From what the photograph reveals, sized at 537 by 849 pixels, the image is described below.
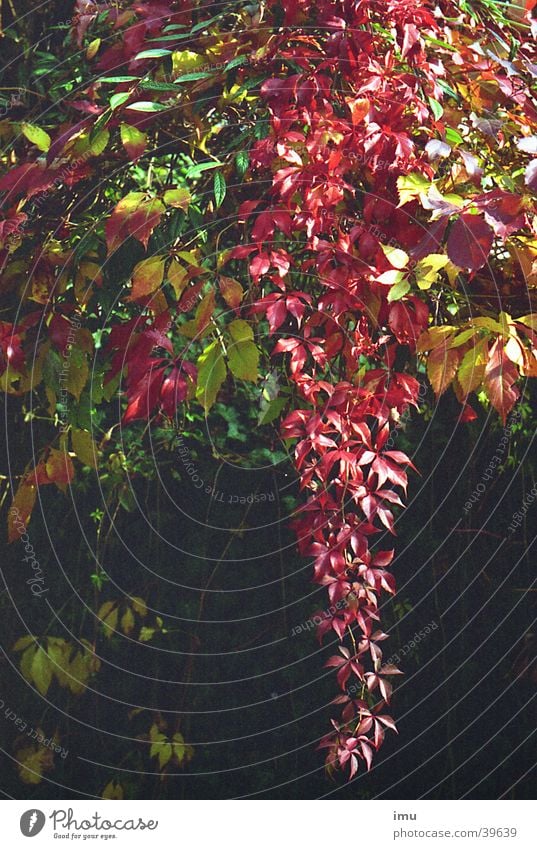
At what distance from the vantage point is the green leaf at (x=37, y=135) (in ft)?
4.25

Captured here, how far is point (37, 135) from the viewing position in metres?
1.30

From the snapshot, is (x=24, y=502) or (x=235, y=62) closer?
(x=235, y=62)

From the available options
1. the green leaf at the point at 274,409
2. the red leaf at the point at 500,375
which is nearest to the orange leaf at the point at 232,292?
the green leaf at the point at 274,409

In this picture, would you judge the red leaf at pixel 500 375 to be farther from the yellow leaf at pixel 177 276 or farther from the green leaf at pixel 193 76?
the green leaf at pixel 193 76

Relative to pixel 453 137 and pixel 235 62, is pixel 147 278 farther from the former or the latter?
pixel 453 137

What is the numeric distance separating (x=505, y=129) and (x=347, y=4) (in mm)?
266

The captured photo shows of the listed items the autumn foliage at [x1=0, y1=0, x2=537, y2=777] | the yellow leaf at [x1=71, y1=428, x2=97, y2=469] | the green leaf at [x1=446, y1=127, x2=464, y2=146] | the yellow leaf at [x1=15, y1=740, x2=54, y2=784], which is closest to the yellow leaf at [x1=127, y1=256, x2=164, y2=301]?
the autumn foliage at [x1=0, y1=0, x2=537, y2=777]

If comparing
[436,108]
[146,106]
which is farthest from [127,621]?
[436,108]

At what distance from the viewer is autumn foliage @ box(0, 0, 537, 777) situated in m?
1.18

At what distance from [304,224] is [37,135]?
1.38ft

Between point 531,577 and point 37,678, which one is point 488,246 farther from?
point 37,678

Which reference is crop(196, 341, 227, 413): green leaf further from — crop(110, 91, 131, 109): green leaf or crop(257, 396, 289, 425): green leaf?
crop(110, 91, 131, 109): green leaf

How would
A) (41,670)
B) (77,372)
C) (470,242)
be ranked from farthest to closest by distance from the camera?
(41,670) → (77,372) → (470,242)

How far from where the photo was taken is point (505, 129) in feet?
4.09
